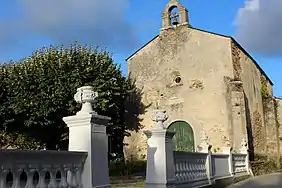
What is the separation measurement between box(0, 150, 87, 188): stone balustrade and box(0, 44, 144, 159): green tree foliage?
16.3m

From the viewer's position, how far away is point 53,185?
4.79 m

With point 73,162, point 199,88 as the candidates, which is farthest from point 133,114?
point 73,162

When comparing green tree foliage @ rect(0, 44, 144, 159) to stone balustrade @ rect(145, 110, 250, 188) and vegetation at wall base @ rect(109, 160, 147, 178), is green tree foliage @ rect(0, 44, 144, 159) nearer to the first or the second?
vegetation at wall base @ rect(109, 160, 147, 178)

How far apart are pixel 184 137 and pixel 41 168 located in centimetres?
1953

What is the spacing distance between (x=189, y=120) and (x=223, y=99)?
2.70 meters

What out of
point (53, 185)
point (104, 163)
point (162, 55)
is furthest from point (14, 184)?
point (162, 55)

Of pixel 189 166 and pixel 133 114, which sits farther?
pixel 133 114

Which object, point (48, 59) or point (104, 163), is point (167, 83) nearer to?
point (48, 59)

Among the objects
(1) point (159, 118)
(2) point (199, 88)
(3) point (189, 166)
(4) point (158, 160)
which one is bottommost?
(3) point (189, 166)

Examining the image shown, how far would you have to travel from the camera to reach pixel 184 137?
23.6 metres

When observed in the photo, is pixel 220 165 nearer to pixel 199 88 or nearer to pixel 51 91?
pixel 199 88

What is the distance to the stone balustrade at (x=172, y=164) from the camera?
7852mm

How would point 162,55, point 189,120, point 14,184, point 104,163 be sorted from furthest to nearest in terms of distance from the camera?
1. point 162,55
2. point 189,120
3. point 104,163
4. point 14,184

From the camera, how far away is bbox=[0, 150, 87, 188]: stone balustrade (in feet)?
13.5
